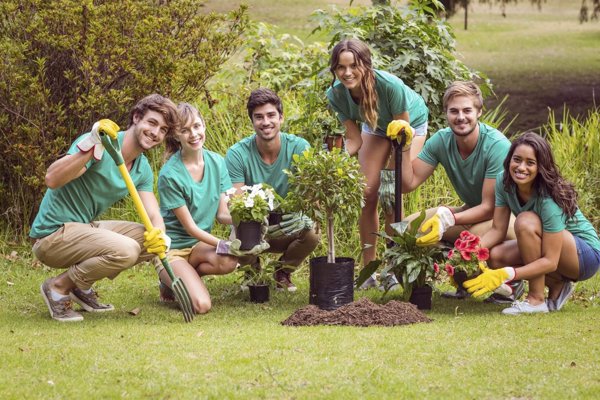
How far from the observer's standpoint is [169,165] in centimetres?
554

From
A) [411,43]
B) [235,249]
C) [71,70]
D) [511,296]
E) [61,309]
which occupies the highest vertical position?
[411,43]

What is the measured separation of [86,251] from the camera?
16.9 ft

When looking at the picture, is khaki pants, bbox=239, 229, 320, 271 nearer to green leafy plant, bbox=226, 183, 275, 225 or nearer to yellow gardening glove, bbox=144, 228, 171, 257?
green leafy plant, bbox=226, 183, 275, 225

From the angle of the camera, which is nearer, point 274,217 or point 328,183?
point 328,183

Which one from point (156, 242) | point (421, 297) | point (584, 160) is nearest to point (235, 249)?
point (156, 242)

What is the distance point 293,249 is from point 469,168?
123cm

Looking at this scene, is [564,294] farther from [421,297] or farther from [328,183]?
[328,183]

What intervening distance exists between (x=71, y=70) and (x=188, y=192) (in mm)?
2253

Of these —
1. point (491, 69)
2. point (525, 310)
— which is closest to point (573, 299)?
point (525, 310)

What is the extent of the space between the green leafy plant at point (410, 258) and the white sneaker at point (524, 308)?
18.2 inches

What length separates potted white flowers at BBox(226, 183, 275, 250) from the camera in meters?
5.38

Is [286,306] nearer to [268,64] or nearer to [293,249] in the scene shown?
[293,249]

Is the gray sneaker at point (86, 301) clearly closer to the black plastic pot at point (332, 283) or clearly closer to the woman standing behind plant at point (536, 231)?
the black plastic pot at point (332, 283)

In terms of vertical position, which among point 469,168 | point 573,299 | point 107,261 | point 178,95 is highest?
point 178,95
